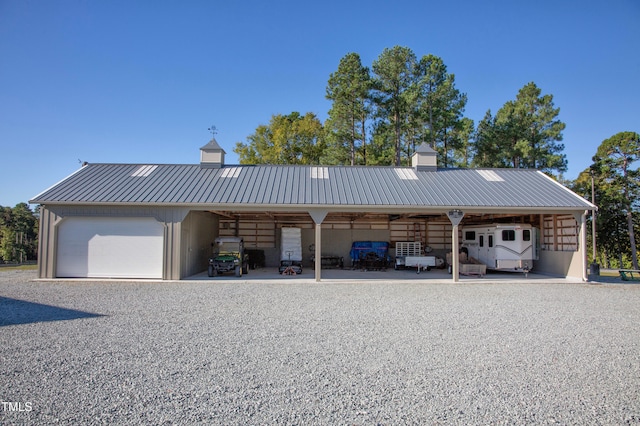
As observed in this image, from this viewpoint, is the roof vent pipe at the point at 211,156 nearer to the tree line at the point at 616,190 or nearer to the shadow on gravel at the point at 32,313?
the shadow on gravel at the point at 32,313

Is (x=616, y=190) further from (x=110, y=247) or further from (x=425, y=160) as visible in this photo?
(x=110, y=247)

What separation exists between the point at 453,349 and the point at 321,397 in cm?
273

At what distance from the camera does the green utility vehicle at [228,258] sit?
1586cm

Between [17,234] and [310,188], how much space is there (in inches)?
2006

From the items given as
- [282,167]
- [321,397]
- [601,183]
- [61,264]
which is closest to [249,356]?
[321,397]

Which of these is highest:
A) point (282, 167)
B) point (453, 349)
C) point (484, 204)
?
point (282, 167)

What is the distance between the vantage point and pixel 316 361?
5.37m

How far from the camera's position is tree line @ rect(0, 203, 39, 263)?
153ft

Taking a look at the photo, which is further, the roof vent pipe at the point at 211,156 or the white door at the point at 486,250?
the roof vent pipe at the point at 211,156

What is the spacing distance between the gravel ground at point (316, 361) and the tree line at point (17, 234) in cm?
4649

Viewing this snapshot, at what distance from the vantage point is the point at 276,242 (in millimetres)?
21938

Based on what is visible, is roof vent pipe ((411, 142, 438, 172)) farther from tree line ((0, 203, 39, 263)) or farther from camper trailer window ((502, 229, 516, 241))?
tree line ((0, 203, 39, 263))

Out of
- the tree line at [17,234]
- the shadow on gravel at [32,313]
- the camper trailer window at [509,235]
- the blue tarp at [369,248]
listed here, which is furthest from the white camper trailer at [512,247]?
the tree line at [17,234]

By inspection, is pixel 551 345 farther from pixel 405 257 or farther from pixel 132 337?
pixel 405 257
